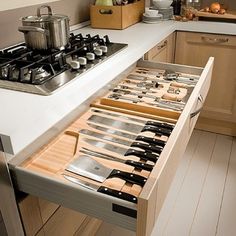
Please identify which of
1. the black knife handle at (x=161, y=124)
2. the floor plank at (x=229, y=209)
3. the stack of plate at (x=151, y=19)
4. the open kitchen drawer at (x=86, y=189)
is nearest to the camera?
the open kitchen drawer at (x=86, y=189)

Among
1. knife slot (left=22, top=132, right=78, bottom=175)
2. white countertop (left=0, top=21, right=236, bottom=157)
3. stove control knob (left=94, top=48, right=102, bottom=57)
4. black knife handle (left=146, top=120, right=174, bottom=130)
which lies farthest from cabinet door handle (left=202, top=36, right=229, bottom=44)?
knife slot (left=22, top=132, right=78, bottom=175)

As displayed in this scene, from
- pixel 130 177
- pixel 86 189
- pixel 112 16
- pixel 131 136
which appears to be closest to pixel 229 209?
pixel 131 136

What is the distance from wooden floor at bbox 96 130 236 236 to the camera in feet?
4.85

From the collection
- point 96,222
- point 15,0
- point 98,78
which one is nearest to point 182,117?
point 98,78

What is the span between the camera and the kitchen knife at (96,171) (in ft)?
2.51

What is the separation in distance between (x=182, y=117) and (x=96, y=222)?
800 mm

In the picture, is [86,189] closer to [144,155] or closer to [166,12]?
[144,155]

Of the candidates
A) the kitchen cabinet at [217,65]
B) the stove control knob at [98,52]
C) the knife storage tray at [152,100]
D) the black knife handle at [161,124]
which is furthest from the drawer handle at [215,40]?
the black knife handle at [161,124]

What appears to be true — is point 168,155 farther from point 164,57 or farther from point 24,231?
point 164,57

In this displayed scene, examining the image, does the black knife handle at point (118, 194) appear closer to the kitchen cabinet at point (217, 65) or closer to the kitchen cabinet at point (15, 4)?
the kitchen cabinet at point (15, 4)

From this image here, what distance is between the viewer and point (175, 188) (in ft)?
5.72

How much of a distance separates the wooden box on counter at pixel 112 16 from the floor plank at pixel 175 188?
0.98m

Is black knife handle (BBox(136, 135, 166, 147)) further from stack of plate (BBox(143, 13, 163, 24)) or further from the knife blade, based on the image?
stack of plate (BBox(143, 13, 163, 24))

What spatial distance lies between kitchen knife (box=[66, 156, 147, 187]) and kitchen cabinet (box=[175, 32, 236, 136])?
149cm
